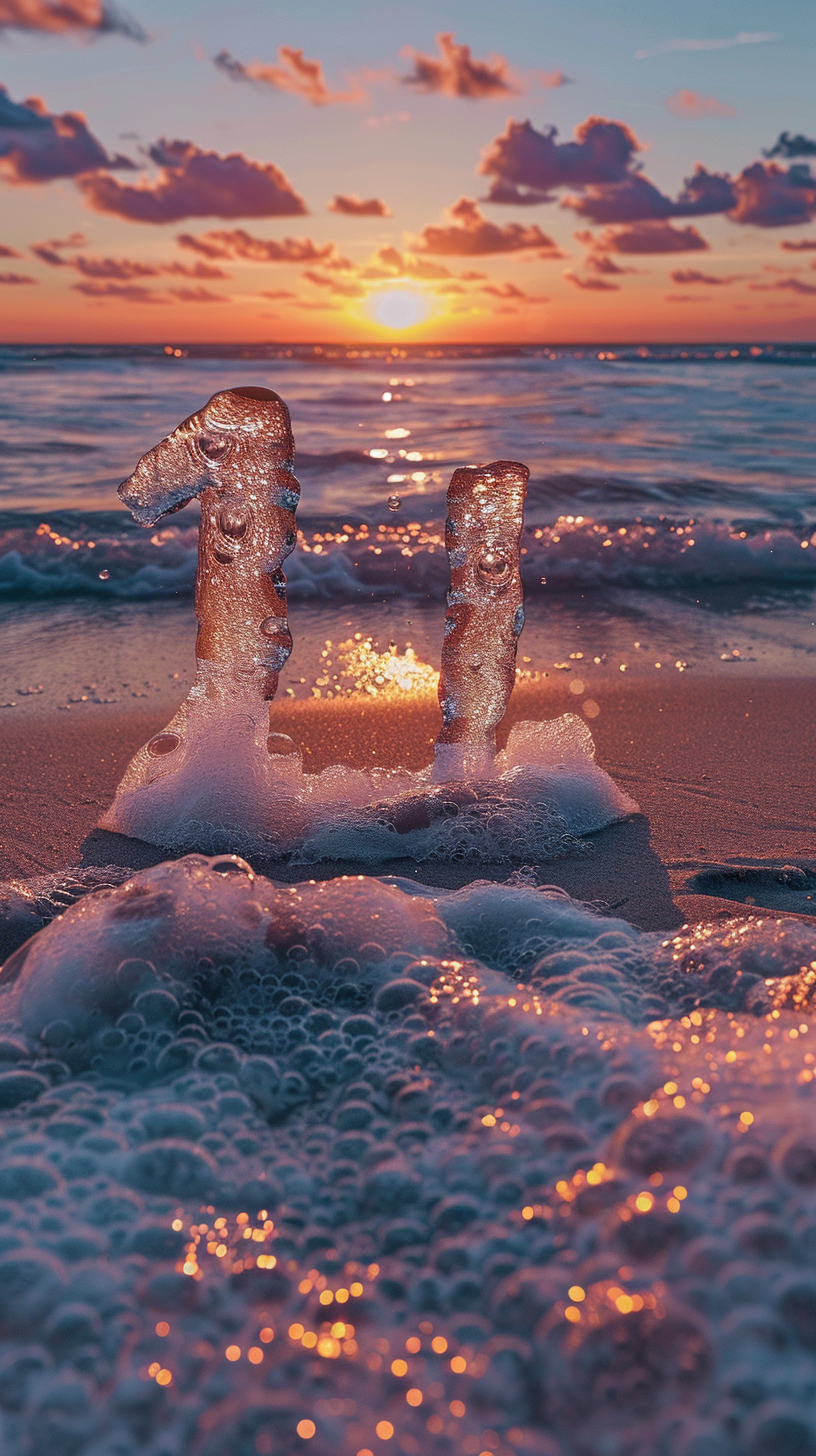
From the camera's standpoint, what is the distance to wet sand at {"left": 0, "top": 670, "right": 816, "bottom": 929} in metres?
2.69

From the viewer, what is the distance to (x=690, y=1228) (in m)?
1.34

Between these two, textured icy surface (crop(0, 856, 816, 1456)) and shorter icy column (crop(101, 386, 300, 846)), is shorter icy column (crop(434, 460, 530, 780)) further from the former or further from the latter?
textured icy surface (crop(0, 856, 816, 1456))

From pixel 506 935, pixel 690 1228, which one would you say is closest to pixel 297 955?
pixel 506 935

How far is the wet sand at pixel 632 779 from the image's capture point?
2691 mm

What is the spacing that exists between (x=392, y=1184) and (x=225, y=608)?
68.6 inches

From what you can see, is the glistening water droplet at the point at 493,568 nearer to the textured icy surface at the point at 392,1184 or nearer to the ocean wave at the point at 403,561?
the textured icy surface at the point at 392,1184

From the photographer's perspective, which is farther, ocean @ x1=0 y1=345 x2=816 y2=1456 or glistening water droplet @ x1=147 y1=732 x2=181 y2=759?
glistening water droplet @ x1=147 y1=732 x2=181 y2=759

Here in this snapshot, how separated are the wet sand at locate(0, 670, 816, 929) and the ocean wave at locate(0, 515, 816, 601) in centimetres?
244

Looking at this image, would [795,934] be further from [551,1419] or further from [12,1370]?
[12,1370]

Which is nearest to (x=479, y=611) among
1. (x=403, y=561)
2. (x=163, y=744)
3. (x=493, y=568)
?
(x=493, y=568)

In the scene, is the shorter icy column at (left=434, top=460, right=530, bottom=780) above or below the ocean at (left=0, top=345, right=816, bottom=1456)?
above

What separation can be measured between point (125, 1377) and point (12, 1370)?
0.14 m

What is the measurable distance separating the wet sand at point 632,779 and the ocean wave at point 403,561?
95.9 inches

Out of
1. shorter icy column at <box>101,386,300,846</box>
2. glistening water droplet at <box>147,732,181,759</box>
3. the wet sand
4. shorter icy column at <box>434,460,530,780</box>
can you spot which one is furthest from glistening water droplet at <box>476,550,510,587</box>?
glistening water droplet at <box>147,732,181,759</box>
